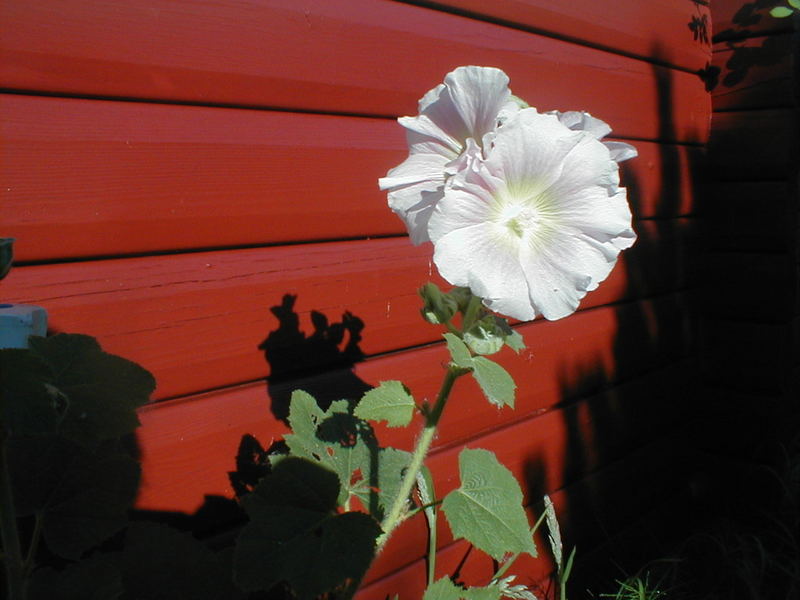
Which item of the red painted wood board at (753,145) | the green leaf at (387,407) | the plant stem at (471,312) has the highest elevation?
the red painted wood board at (753,145)

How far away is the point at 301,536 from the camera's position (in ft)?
3.15

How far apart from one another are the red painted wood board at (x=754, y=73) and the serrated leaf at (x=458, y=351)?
82.5 inches

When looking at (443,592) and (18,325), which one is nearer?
(18,325)

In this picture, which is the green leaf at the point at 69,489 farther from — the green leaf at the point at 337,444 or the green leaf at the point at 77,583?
the green leaf at the point at 337,444

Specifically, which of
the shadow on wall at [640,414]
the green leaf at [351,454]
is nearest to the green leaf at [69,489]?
the green leaf at [351,454]

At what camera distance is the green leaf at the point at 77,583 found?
82cm

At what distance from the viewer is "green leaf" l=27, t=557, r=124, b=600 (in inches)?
32.1

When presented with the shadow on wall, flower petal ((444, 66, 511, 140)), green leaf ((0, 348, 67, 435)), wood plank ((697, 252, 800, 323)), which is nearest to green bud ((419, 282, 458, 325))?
flower petal ((444, 66, 511, 140))

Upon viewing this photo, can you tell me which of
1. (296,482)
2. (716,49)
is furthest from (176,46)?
(716,49)

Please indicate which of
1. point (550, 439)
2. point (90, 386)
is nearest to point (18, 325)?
point (90, 386)

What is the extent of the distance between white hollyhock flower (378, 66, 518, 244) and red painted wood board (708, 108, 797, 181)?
1.94 metres

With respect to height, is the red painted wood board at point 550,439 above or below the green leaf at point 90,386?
below

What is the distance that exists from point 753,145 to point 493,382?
2.03 meters

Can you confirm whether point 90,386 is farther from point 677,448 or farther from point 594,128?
point 677,448
